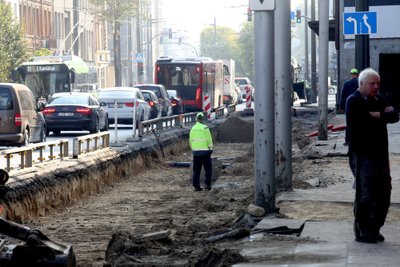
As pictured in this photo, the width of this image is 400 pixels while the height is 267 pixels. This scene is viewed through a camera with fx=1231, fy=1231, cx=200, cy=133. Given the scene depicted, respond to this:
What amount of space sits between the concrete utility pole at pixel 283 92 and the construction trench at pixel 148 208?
647mm

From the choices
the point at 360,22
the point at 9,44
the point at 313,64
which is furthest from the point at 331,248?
the point at 313,64

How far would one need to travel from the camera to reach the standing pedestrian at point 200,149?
24.2 meters

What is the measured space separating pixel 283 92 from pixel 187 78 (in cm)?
4385

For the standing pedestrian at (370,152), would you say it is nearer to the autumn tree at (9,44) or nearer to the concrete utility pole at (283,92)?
the concrete utility pole at (283,92)

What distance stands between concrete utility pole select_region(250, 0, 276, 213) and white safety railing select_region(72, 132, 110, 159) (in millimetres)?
10022

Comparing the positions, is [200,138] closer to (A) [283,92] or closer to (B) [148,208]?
(B) [148,208]

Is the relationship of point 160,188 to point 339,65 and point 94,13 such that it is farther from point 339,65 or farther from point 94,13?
point 94,13

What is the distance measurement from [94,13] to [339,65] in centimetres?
5126

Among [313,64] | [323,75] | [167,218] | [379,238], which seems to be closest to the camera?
[379,238]

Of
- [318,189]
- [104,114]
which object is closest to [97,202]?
[318,189]

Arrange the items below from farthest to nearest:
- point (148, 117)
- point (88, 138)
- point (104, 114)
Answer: point (148, 117)
point (104, 114)
point (88, 138)

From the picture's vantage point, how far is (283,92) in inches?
667

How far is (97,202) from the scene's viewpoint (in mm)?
22234

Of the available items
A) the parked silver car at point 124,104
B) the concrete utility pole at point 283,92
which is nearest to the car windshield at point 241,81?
the parked silver car at point 124,104
